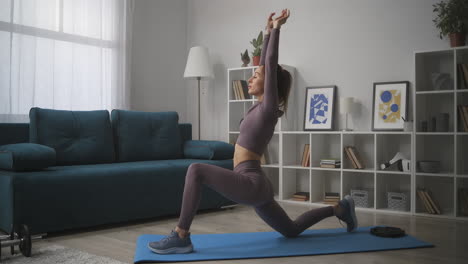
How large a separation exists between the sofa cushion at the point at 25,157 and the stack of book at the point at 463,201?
10.8 feet

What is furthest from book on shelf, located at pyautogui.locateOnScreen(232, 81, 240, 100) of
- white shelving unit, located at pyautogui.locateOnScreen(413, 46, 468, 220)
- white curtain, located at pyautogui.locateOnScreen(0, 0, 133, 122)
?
white shelving unit, located at pyautogui.locateOnScreen(413, 46, 468, 220)

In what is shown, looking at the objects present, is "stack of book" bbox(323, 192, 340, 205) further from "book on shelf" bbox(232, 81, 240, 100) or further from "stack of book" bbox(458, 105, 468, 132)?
"book on shelf" bbox(232, 81, 240, 100)

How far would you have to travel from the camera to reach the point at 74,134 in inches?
150

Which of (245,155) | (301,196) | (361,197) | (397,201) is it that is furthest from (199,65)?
(245,155)

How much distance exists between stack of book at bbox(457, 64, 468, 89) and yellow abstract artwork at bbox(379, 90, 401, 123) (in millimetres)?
558

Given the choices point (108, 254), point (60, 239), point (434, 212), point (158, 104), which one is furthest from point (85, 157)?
point (434, 212)

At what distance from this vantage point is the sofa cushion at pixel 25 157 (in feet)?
9.53

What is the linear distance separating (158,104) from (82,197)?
2426 mm

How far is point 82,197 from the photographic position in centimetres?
317

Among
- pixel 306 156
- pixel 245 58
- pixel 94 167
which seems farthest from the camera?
pixel 245 58

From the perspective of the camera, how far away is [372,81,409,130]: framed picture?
4191 mm

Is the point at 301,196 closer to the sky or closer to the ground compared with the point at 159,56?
closer to the ground

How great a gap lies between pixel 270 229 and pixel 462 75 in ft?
6.96

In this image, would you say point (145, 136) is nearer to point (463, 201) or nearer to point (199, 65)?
point (199, 65)
